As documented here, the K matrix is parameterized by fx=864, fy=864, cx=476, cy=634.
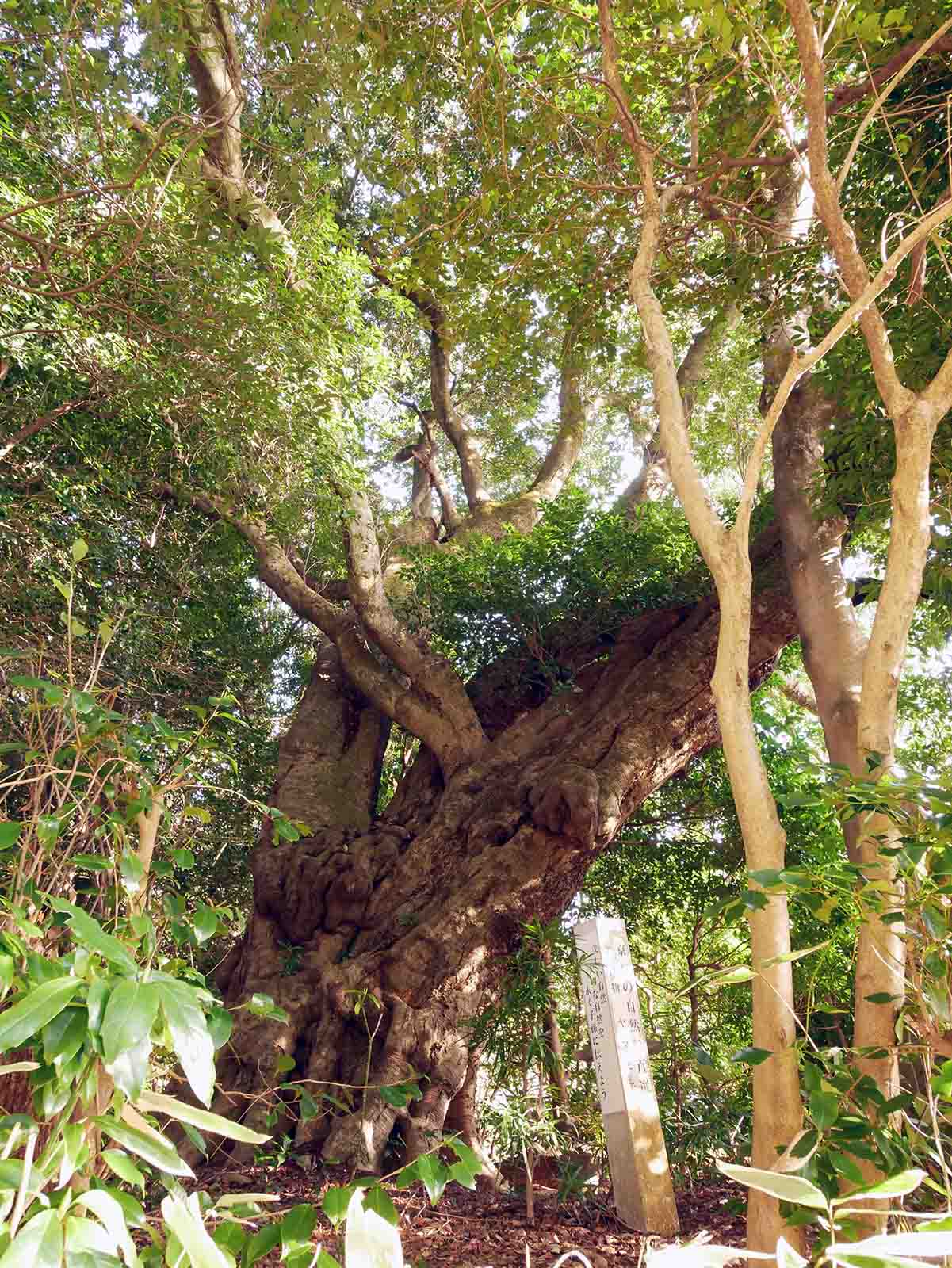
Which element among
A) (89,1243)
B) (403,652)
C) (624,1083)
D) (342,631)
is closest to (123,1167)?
(89,1243)

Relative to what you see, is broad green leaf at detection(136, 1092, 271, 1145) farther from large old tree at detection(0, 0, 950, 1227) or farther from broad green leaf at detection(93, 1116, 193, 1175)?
large old tree at detection(0, 0, 950, 1227)

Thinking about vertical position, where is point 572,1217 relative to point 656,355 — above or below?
below

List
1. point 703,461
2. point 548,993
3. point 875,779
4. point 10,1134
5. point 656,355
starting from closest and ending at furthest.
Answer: point 10,1134 < point 875,779 < point 656,355 < point 548,993 < point 703,461

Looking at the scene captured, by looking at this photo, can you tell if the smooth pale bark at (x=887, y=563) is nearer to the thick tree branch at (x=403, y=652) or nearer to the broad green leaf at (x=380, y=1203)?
the broad green leaf at (x=380, y=1203)

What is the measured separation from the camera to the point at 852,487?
3.80 meters

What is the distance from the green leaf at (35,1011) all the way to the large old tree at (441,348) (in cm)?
109

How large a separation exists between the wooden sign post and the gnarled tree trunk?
588mm

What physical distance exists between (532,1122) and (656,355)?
2820 mm

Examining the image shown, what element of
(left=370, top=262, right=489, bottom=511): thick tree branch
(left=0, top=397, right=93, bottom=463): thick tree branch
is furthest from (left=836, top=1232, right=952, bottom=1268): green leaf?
(left=370, top=262, right=489, bottom=511): thick tree branch

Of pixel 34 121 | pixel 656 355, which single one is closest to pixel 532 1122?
pixel 656 355

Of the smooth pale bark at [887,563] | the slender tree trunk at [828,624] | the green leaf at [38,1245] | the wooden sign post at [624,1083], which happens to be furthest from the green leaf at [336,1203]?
the wooden sign post at [624,1083]

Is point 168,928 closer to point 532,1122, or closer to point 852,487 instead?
point 532,1122

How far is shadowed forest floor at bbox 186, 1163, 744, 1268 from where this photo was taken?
2.74 metres

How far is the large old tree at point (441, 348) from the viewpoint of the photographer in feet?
10.0
